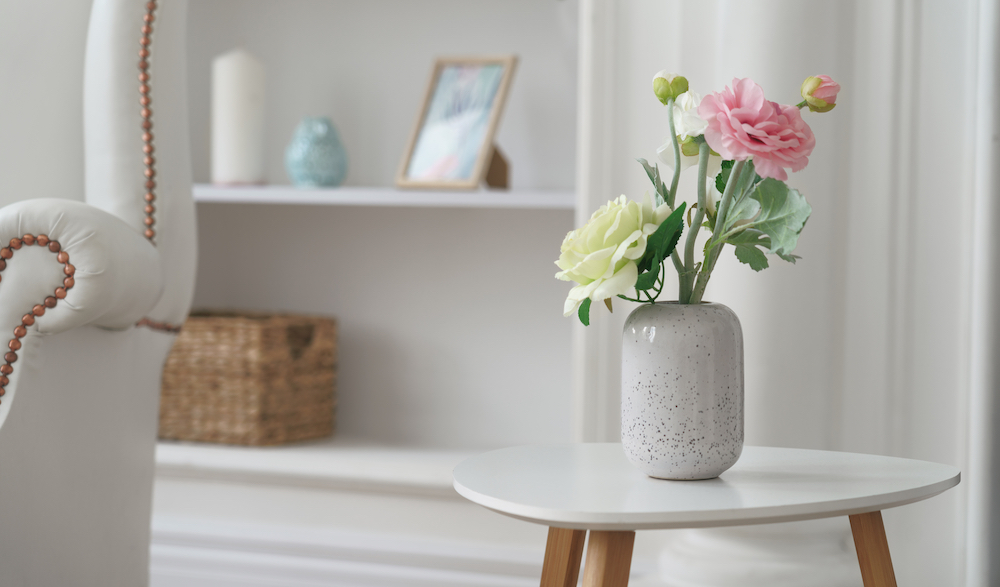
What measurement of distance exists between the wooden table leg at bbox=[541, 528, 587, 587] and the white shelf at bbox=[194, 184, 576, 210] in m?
0.76

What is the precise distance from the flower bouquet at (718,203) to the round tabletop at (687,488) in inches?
5.4

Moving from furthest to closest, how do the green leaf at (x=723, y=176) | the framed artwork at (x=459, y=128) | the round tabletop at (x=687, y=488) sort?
the framed artwork at (x=459, y=128), the green leaf at (x=723, y=176), the round tabletop at (x=687, y=488)

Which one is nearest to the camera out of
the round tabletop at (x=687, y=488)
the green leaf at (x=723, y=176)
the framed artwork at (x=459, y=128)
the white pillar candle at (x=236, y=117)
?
the round tabletop at (x=687, y=488)

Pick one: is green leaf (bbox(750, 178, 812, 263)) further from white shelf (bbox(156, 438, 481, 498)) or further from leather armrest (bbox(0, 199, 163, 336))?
white shelf (bbox(156, 438, 481, 498))

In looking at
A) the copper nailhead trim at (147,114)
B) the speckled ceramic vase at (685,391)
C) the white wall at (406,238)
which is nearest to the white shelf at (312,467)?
the white wall at (406,238)

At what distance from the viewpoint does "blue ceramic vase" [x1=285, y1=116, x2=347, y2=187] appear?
1.66 metres

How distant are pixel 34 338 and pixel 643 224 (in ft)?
1.83

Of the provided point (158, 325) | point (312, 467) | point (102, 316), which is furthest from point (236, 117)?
point (102, 316)

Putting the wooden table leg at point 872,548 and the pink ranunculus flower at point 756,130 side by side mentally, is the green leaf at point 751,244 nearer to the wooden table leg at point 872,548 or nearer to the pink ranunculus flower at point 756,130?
the pink ranunculus flower at point 756,130

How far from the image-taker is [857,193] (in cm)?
117

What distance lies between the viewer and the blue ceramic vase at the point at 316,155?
5.46 feet

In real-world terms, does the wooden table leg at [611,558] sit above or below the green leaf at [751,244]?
below

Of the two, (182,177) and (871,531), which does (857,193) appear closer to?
(871,531)

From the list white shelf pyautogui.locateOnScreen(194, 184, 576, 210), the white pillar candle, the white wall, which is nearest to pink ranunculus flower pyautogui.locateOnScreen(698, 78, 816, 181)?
white shelf pyautogui.locateOnScreen(194, 184, 576, 210)
